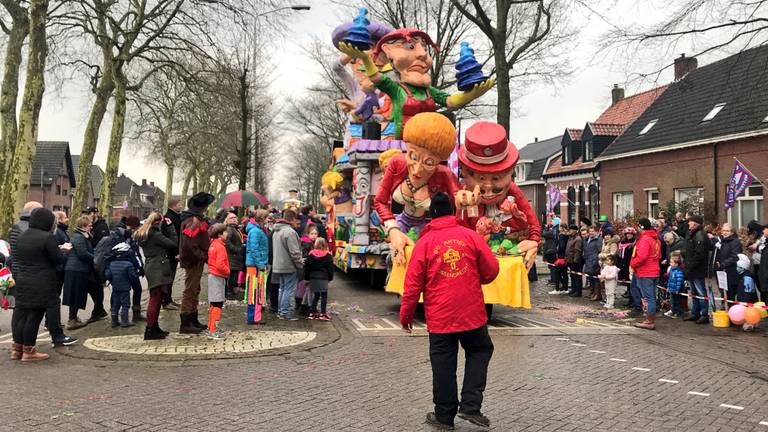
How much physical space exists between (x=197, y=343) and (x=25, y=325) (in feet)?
6.45

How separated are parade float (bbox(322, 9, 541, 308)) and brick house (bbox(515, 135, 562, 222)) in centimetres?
2905

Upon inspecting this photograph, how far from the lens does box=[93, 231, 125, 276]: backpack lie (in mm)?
8867

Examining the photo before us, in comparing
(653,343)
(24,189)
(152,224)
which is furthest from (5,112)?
(653,343)

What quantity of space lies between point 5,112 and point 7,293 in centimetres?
1010

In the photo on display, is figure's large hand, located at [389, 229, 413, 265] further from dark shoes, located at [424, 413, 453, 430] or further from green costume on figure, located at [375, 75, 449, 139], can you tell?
dark shoes, located at [424, 413, 453, 430]

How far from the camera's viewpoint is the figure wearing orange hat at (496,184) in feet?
30.1

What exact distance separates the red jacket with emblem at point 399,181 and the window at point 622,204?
67.7 ft

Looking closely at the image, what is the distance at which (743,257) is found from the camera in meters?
9.90

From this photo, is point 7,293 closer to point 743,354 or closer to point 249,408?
point 249,408

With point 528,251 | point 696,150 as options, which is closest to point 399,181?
point 528,251

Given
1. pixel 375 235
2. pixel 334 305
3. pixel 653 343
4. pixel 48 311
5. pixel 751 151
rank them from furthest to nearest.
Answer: pixel 751 151 < pixel 375 235 < pixel 334 305 < pixel 653 343 < pixel 48 311

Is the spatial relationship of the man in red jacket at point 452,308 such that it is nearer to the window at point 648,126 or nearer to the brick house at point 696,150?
the brick house at point 696,150

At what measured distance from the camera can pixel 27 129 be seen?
1591 cm

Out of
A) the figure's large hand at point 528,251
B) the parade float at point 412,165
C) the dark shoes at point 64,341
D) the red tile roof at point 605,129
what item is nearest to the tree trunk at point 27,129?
the parade float at point 412,165
